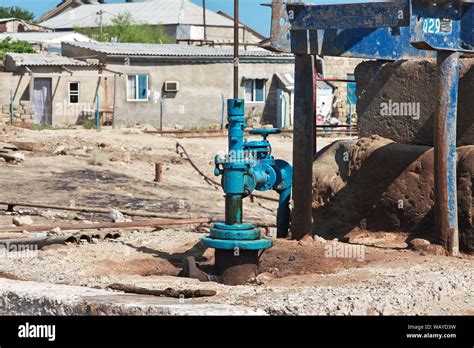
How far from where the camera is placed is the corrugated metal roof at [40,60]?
120 feet

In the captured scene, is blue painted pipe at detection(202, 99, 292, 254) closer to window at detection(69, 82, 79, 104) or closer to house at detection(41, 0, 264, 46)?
window at detection(69, 82, 79, 104)

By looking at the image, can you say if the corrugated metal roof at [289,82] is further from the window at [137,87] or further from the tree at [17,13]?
the tree at [17,13]

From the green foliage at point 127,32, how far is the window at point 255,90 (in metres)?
16.1

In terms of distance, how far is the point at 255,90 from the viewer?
139 feet

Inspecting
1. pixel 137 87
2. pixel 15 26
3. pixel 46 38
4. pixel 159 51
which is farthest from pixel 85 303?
pixel 15 26

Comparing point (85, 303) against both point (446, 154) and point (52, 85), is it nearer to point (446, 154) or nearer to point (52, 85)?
point (446, 154)

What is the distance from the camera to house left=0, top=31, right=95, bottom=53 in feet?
159

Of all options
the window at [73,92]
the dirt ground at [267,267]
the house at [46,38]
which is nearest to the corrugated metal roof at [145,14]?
the house at [46,38]

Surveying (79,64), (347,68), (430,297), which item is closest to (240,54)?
(347,68)

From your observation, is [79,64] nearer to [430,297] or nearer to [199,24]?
[199,24]

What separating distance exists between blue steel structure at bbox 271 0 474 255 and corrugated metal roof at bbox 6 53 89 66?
1085 inches

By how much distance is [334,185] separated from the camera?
1102cm

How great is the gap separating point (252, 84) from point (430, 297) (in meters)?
34.7

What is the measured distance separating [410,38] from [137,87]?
30.6m
